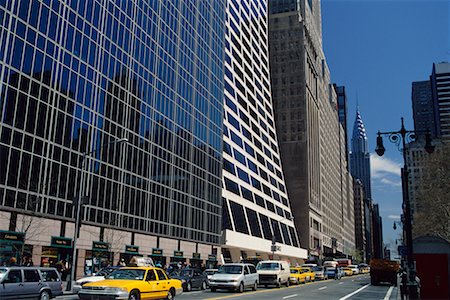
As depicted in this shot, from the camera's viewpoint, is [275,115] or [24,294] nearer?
[24,294]

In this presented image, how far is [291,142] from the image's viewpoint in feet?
404

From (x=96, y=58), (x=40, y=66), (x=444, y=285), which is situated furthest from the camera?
(x=96, y=58)

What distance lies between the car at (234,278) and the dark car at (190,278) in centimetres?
204

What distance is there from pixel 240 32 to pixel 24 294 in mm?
85589

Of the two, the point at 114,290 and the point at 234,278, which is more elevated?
the point at 114,290

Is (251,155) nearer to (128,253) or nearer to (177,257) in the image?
(177,257)

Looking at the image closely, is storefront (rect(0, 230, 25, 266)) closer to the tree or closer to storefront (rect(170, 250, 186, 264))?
storefront (rect(170, 250, 186, 264))

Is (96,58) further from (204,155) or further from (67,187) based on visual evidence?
(204,155)

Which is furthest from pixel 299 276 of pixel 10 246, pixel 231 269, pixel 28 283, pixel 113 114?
pixel 28 283

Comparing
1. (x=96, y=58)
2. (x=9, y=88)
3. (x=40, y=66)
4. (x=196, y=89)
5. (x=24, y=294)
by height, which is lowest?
(x=24, y=294)

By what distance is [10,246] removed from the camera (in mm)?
30938

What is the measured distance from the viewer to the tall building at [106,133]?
32688 mm

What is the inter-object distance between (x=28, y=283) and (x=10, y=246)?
15697 mm

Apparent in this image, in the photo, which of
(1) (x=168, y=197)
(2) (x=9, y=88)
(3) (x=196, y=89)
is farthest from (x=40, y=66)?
(3) (x=196, y=89)
